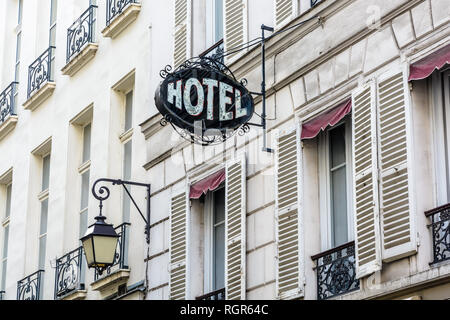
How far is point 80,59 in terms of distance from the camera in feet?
67.6

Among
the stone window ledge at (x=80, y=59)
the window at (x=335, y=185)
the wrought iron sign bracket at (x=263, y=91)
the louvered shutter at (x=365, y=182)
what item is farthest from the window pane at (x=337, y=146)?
the stone window ledge at (x=80, y=59)

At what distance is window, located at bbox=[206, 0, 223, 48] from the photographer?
17.0m

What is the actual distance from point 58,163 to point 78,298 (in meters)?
2.92

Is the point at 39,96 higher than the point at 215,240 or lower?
higher

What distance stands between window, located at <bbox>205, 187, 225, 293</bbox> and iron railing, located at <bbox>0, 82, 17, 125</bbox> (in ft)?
27.4

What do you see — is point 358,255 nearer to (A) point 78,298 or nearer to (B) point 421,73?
(B) point 421,73

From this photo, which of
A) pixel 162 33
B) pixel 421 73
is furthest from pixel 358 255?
pixel 162 33

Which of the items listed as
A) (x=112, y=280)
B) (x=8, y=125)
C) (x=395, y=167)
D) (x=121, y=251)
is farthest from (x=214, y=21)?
(x=8, y=125)

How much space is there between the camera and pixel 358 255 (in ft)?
41.2

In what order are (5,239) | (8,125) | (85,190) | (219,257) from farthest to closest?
(8,125) < (5,239) < (85,190) < (219,257)

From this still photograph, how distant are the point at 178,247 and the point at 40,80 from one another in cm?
708

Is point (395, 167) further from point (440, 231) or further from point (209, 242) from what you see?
point (209, 242)

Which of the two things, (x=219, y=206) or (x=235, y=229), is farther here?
(x=219, y=206)
